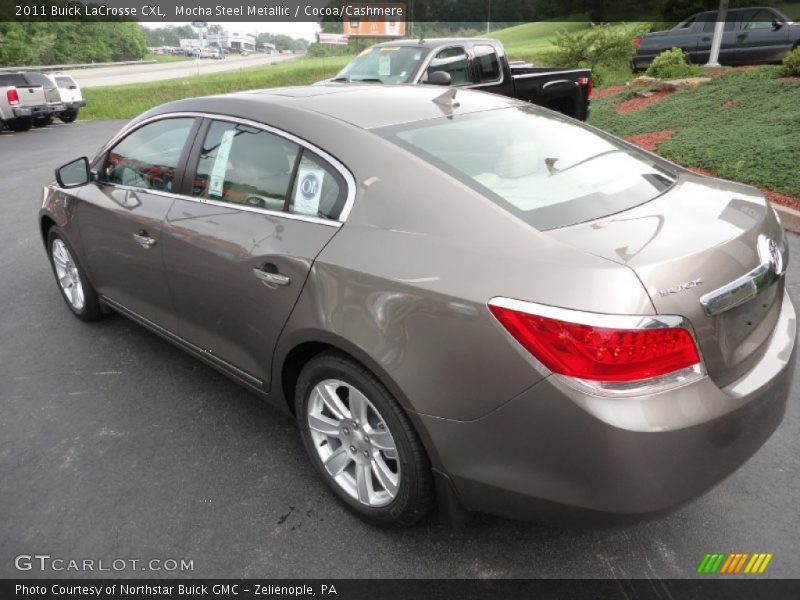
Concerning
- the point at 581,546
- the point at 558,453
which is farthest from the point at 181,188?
the point at 581,546

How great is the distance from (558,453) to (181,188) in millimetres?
2272

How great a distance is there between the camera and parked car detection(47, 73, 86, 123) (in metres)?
19.3

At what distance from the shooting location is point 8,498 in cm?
273

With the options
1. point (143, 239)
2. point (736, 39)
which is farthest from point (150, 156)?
point (736, 39)

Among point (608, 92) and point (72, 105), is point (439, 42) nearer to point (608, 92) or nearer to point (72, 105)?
point (608, 92)

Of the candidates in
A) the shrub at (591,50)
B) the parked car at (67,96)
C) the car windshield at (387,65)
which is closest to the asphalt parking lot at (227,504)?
the car windshield at (387,65)

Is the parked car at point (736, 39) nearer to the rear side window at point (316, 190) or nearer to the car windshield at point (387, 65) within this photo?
the car windshield at point (387, 65)

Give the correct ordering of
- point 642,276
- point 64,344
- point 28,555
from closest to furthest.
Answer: point 642,276
point 28,555
point 64,344

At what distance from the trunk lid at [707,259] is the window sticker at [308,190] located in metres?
0.98

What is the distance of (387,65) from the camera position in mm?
9117

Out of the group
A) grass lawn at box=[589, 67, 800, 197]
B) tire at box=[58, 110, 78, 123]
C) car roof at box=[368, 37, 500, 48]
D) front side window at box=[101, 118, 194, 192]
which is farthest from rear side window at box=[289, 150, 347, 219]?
tire at box=[58, 110, 78, 123]

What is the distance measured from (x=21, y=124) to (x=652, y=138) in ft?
59.1

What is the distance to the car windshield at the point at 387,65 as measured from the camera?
28.9ft

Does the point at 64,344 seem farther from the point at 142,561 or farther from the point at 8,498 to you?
the point at 142,561
